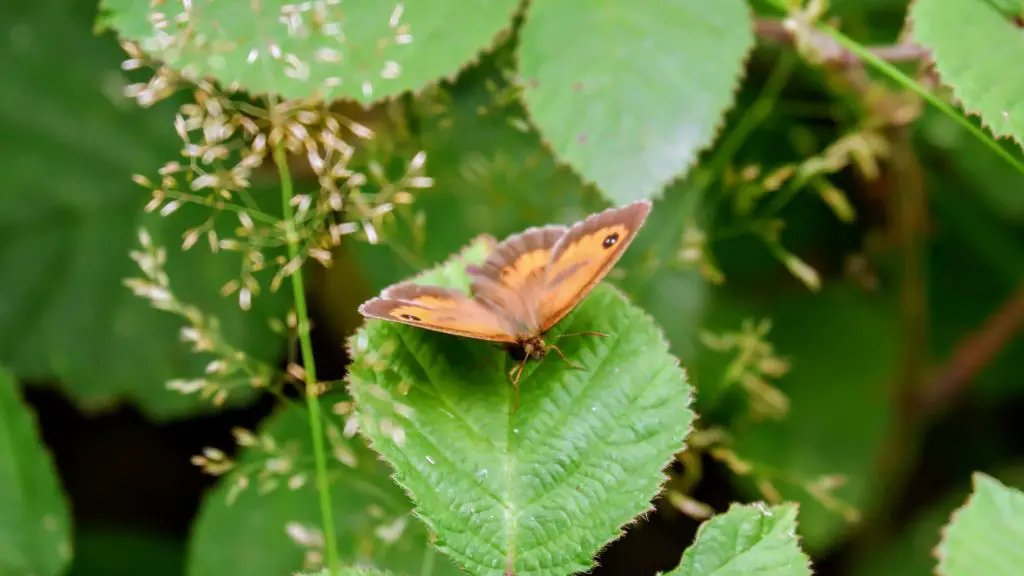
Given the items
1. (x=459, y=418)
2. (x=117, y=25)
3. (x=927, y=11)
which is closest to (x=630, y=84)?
(x=927, y=11)

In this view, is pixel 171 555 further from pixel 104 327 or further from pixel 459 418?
pixel 459 418

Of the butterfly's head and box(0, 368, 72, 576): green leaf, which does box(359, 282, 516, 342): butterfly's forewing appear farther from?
box(0, 368, 72, 576): green leaf

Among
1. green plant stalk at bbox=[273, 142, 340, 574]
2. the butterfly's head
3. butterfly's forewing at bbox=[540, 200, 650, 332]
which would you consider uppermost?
butterfly's forewing at bbox=[540, 200, 650, 332]

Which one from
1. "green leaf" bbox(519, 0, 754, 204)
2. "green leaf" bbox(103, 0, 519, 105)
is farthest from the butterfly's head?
"green leaf" bbox(103, 0, 519, 105)

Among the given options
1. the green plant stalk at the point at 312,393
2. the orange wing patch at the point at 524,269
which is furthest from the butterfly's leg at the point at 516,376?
the green plant stalk at the point at 312,393

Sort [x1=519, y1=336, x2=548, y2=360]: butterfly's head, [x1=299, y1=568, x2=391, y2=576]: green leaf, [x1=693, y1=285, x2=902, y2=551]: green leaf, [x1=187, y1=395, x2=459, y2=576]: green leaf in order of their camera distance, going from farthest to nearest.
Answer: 1. [x1=693, y1=285, x2=902, y2=551]: green leaf
2. [x1=187, y1=395, x2=459, y2=576]: green leaf
3. [x1=519, y1=336, x2=548, y2=360]: butterfly's head
4. [x1=299, y1=568, x2=391, y2=576]: green leaf

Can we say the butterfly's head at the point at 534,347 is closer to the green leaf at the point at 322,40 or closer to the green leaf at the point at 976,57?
the green leaf at the point at 322,40

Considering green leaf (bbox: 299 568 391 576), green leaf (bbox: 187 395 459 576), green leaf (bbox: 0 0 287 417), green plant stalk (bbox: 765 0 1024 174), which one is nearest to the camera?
green leaf (bbox: 299 568 391 576)
